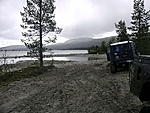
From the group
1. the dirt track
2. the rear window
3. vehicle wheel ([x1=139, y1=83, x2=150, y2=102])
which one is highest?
the rear window

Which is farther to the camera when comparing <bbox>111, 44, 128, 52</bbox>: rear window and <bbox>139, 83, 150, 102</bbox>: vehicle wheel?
<bbox>111, 44, 128, 52</bbox>: rear window

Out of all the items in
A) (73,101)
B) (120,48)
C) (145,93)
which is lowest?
(73,101)

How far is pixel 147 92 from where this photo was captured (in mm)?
5074

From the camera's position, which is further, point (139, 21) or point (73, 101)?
point (139, 21)

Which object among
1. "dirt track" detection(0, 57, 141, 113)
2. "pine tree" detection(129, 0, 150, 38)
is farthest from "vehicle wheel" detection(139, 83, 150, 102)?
"pine tree" detection(129, 0, 150, 38)

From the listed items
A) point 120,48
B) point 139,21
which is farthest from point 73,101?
point 139,21

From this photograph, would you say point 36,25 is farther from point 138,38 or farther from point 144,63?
point 144,63

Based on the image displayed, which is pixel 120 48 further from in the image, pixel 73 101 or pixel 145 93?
pixel 145 93

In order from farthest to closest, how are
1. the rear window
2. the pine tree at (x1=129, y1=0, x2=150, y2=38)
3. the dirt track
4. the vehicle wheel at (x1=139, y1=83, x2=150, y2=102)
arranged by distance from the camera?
the pine tree at (x1=129, y1=0, x2=150, y2=38), the rear window, the dirt track, the vehicle wheel at (x1=139, y1=83, x2=150, y2=102)

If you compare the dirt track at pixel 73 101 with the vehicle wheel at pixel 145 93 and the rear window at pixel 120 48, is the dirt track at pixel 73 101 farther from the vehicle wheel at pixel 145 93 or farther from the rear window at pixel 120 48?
the rear window at pixel 120 48

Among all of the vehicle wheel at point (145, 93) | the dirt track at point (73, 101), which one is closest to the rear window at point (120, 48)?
the dirt track at point (73, 101)

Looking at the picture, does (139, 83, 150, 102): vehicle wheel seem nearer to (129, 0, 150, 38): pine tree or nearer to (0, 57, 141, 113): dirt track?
(0, 57, 141, 113): dirt track

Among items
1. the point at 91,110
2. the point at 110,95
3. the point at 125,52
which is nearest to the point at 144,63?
the point at 91,110

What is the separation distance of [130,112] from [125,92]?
3.48m
